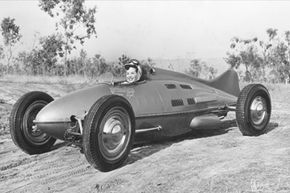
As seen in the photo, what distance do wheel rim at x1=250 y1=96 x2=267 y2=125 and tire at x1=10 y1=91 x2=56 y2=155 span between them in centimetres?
388

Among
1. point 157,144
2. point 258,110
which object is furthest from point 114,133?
point 258,110

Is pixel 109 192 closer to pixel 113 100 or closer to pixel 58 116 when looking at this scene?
pixel 113 100

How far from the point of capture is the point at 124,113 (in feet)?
16.7

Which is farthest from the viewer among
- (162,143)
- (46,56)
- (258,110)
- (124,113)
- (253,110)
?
(46,56)

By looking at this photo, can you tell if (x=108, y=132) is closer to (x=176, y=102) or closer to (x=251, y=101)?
(x=176, y=102)

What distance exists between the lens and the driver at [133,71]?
21.1ft

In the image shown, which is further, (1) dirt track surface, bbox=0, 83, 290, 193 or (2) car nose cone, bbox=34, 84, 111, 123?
(2) car nose cone, bbox=34, 84, 111, 123

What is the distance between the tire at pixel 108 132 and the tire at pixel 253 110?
94.6 inches

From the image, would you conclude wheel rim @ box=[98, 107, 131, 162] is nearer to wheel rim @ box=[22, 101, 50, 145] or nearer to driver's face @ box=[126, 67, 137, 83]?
driver's face @ box=[126, 67, 137, 83]

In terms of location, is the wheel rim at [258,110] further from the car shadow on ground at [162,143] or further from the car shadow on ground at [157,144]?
the car shadow on ground at [157,144]

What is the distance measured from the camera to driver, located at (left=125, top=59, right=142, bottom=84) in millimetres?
6434

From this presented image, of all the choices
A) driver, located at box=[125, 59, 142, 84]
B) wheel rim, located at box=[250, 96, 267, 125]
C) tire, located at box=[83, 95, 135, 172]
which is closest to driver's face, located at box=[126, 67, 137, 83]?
driver, located at box=[125, 59, 142, 84]

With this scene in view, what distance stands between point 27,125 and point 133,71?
2.06 m

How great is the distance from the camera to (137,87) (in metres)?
6.27
